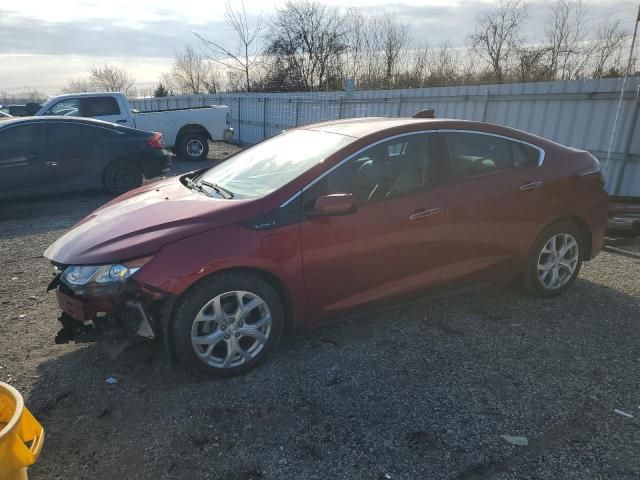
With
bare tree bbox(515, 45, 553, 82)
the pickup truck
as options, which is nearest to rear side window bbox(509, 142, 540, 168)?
the pickup truck

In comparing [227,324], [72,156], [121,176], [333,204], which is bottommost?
[121,176]

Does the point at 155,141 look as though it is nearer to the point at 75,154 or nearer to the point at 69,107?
the point at 75,154

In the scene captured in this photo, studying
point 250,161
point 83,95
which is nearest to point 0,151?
point 83,95

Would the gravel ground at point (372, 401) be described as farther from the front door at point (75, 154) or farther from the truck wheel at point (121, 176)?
the truck wheel at point (121, 176)

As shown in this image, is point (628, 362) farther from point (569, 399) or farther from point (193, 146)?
point (193, 146)

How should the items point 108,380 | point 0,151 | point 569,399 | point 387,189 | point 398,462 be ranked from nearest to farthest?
point 398,462 → point 569,399 → point 108,380 → point 387,189 → point 0,151

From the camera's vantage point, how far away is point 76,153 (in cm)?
827

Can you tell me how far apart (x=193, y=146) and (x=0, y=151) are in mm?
7044

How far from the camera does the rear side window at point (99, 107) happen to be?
11.6 meters

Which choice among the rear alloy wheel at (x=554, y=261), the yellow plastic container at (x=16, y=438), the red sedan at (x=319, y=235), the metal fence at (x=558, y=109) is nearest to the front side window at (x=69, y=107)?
the metal fence at (x=558, y=109)

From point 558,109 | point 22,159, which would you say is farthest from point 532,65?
point 22,159

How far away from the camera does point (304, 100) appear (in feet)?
49.2

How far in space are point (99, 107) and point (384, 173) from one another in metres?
10.8

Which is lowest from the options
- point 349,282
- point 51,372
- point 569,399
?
point 51,372
